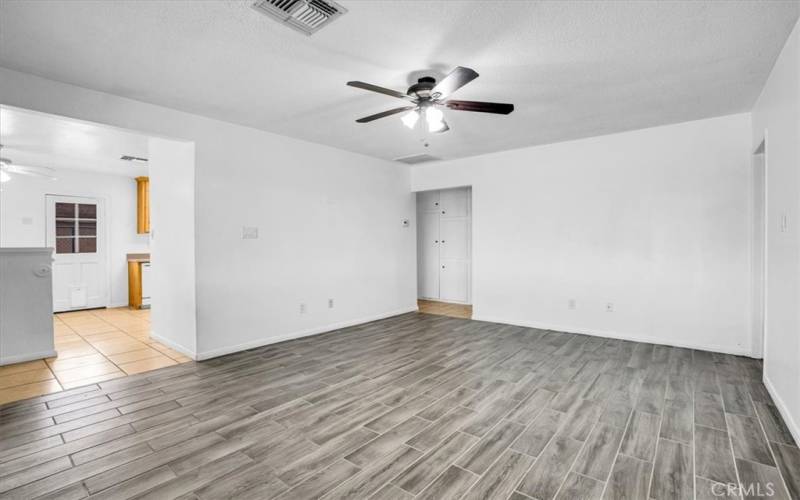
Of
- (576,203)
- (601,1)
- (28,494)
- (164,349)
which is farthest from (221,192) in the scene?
(576,203)

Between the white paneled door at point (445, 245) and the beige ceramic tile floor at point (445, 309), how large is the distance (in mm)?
243

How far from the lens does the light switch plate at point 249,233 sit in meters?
4.38

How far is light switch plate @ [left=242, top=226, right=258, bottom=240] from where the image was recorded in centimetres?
438

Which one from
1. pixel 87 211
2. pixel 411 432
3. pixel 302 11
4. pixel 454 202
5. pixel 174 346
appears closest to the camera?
pixel 302 11

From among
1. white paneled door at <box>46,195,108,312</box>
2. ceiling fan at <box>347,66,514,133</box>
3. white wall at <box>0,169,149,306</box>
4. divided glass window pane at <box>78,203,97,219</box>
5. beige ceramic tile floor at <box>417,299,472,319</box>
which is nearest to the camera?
ceiling fan at <box>347,66,514,133</box>

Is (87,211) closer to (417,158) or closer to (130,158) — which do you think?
(130,158)

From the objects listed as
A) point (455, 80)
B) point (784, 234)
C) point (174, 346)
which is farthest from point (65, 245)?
point (784, 234)

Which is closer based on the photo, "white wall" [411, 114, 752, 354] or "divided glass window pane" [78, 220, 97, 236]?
"white wall" [411, 114, 752, 354]

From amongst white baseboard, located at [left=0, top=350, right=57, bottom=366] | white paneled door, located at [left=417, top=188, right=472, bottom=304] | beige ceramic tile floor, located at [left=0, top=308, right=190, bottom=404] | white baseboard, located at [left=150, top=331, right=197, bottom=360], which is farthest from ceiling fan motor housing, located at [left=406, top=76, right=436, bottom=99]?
white baseboard, located at [left=0, top=350, right=57, bottom=366]

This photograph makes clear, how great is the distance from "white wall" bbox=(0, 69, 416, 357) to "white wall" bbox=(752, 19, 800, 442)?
4.51m

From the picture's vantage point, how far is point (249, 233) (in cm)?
442

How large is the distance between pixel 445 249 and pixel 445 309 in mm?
1354

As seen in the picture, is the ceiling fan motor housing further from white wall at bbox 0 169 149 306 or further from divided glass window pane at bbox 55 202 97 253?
divided glass window pane at bbox 55 202 97 253

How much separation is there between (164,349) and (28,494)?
2.66m
